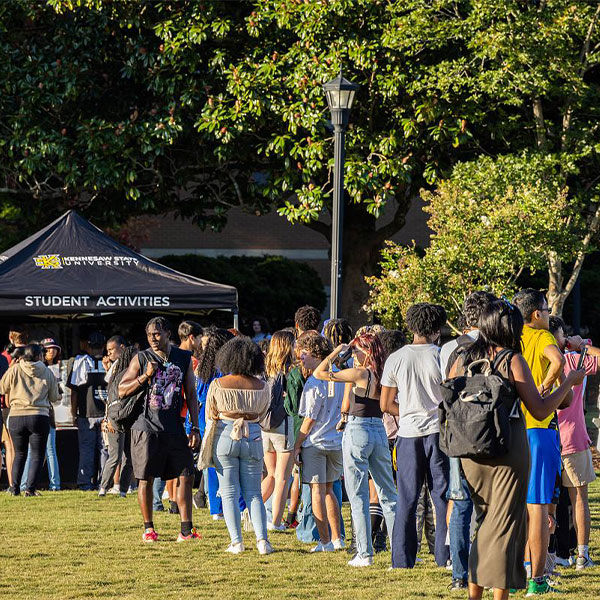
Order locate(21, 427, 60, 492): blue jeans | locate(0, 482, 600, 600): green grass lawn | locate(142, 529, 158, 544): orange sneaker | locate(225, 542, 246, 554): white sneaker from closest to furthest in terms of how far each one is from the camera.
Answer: locate(0, 482, 600, 600): green grass lawn < locate(225, 542, 246, 554): white sneaker < locate(142, 529, 158, 544): orange sneaker < locate(21, 427, 60, 492): blue jeans

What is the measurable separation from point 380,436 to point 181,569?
1809 mm

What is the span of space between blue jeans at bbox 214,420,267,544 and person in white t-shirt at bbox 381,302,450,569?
4.43ft

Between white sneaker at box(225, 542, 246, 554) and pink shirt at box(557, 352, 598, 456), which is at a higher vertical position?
pink shirt at box(557, 352, 598, 456)

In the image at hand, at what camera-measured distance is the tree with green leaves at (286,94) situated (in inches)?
671

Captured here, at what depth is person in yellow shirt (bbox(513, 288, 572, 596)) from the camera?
7207 millimetres

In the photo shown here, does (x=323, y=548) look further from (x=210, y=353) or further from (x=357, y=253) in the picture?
(x=357, y=253)

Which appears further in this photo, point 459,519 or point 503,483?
point 459,519

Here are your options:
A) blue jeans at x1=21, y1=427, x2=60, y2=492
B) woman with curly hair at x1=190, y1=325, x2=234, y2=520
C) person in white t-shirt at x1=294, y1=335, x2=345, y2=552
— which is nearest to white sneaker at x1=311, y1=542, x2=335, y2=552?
person in white t-shirt at x1=294, y1=335, x2=345, y2=552

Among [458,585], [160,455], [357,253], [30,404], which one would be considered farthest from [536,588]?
[357,253]

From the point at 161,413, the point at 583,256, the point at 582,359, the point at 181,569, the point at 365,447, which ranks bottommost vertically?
the point at 181,569

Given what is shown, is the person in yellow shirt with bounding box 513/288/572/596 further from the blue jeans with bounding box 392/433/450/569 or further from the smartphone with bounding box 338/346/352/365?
the smartphone with bounding box 338/346/352/365

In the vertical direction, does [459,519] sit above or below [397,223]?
below

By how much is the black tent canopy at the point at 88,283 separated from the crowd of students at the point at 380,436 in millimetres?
2068

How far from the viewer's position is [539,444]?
7.28 metres
